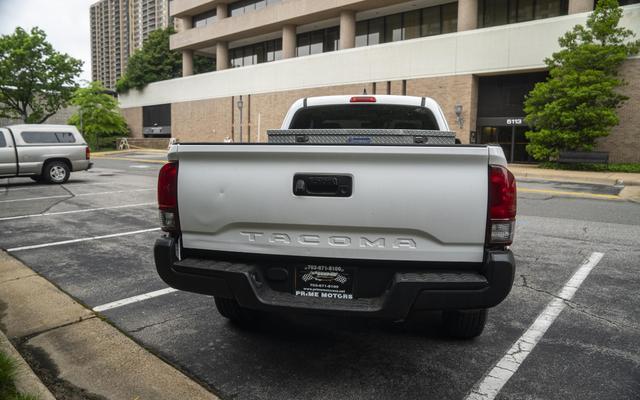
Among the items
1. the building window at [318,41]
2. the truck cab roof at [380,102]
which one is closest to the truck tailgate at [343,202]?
the truck cab roof at [380,102]

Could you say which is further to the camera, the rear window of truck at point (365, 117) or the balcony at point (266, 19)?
the balcony at point (266, 19)

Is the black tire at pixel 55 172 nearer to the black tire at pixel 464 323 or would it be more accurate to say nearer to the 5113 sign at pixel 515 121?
the black tire at pixel 464 323

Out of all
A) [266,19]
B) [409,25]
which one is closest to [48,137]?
[409,25]

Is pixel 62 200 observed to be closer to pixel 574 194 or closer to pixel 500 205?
pixel 500 205

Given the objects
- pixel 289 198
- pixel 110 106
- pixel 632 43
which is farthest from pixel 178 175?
pixel 110 106

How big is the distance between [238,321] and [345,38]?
34.1 metres

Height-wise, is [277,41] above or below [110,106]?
above

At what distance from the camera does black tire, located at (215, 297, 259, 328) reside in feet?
12.3

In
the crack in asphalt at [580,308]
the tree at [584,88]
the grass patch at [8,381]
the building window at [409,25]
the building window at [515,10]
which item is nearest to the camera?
the grass patch at [8,381]

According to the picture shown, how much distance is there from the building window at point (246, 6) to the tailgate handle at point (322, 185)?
4167cm

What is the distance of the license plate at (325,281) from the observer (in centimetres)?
285

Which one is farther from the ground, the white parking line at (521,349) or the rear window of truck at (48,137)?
the rear window of truck at (48,137)

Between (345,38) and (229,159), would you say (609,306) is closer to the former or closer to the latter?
(229,159)

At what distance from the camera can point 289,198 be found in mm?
2824
